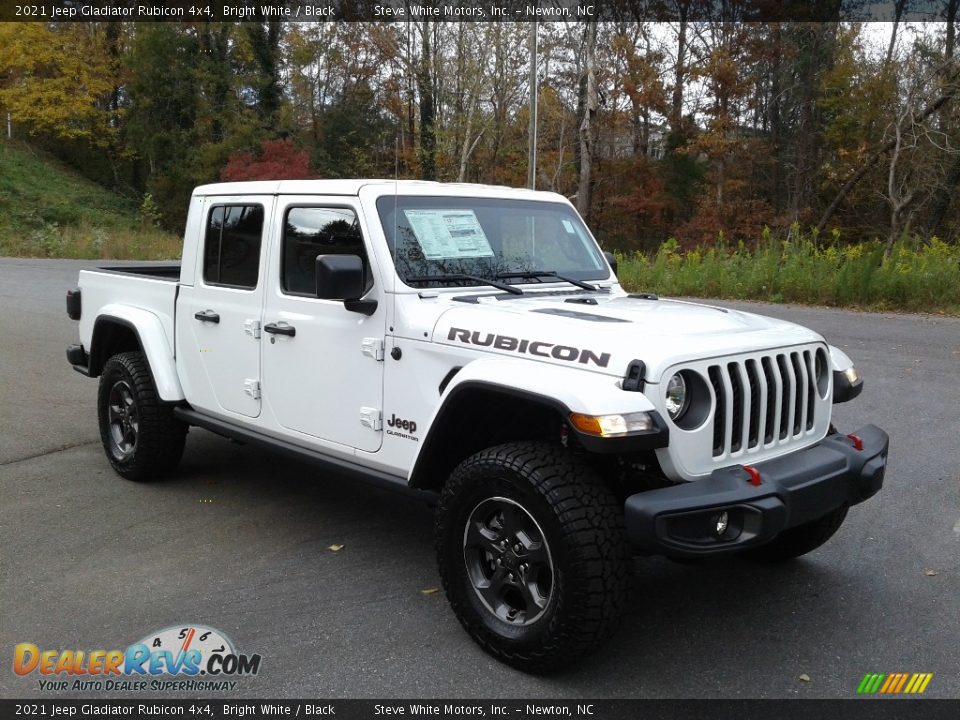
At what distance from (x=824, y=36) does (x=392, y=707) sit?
33.6 m

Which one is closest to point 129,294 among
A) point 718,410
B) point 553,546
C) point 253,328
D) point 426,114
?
point 253,328

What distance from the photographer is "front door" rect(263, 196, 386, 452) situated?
419 centimetres

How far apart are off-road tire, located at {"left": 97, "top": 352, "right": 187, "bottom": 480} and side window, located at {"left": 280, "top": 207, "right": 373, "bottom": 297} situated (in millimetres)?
1452

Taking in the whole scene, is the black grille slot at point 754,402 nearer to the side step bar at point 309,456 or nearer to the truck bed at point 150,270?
the side step bar at point 309,456

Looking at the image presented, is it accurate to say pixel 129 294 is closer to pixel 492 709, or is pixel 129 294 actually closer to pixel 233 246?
pixel 233 246

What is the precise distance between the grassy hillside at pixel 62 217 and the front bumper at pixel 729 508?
26180 mm

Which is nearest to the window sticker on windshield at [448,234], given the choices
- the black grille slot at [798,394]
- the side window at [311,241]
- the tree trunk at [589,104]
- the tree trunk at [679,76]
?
the side window at [311,241]

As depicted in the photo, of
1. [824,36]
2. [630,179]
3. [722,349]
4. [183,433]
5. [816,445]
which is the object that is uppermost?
[824,36]

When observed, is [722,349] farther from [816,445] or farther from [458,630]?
[458,630]

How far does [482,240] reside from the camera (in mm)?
4613

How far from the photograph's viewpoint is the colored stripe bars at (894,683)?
3.33 metres

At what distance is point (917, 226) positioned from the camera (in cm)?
2783

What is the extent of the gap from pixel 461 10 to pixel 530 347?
25.8m

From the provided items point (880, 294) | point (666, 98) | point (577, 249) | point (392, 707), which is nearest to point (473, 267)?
point (577, 249)
